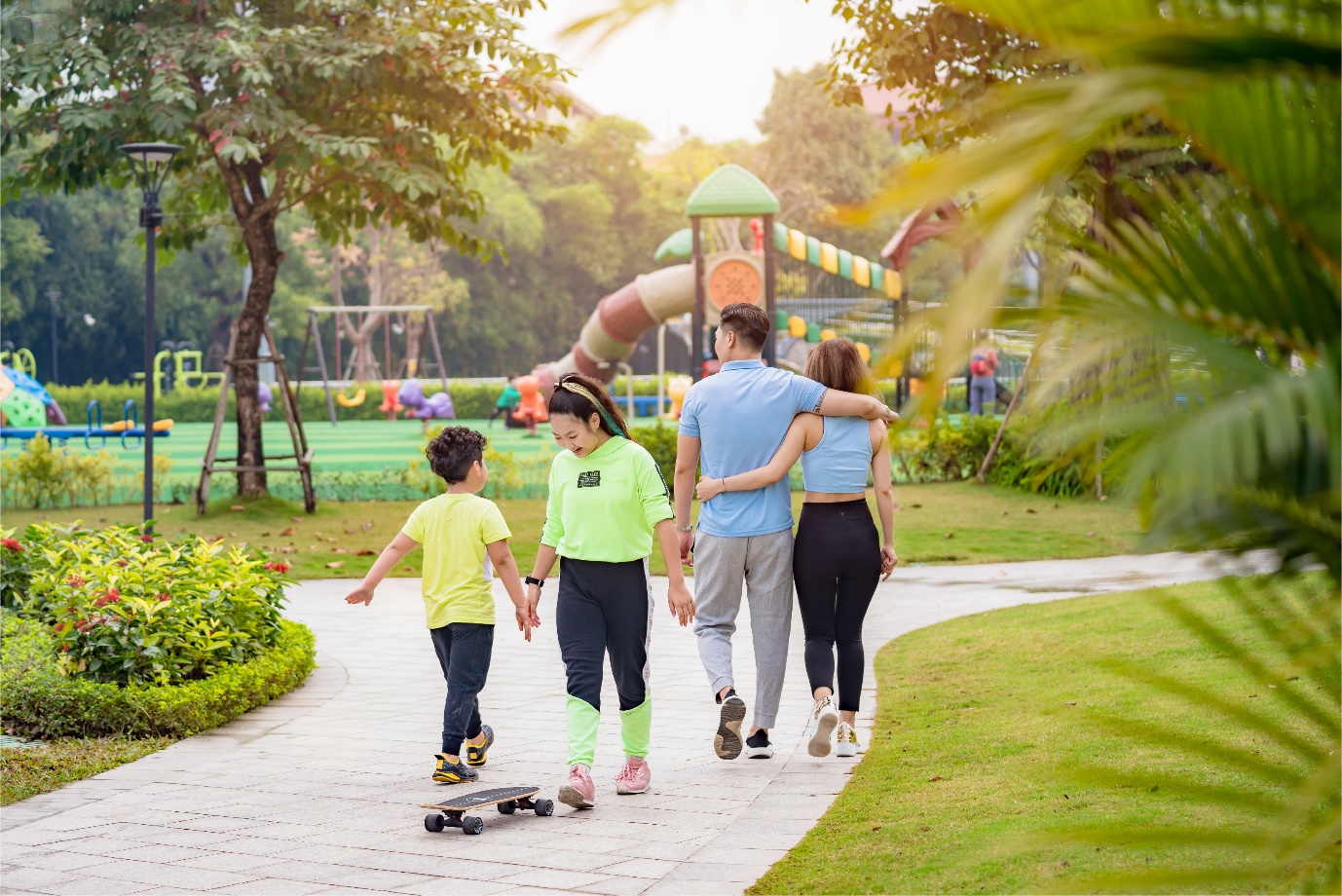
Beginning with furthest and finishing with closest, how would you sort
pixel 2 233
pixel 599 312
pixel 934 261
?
pixel 2 233 < pixel 599 312 < pixel 934 261

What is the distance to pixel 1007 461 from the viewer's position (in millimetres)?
17578

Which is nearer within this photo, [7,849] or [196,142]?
[7,849]

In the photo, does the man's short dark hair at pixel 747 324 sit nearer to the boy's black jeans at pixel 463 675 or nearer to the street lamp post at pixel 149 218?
the boy's black jeans at pixel 463 675

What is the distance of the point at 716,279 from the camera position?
24.0 metres

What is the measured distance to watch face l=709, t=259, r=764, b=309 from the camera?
2383 centimetres

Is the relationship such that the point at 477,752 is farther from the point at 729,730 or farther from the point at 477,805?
the point at 729,730

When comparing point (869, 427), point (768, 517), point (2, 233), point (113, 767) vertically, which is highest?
point (2, 233)

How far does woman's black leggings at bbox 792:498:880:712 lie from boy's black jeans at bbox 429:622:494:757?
1.35 meters

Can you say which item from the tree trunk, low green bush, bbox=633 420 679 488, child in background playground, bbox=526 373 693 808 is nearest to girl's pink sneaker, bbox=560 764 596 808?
child in background playground, bbox=526 373 693 808

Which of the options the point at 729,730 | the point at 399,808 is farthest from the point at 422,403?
the point at 399,808

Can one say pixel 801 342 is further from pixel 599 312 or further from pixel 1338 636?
pixel 1338 636

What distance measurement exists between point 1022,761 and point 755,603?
1.27m

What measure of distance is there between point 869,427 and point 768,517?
0.60m

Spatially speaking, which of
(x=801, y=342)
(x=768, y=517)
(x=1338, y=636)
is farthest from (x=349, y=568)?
(x=801, y=342)
